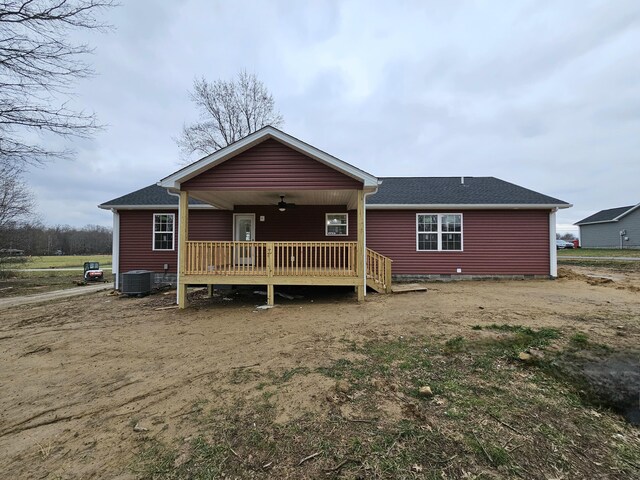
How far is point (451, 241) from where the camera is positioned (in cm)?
1120

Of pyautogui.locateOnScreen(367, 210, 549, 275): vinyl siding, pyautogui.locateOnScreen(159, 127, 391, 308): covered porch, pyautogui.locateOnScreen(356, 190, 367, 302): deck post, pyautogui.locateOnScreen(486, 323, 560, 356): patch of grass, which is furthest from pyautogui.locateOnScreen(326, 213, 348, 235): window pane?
pyautogui.locateOnScreen(486, 323, 560, 356): patch of grass

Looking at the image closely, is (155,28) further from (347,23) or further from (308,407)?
(308,407)

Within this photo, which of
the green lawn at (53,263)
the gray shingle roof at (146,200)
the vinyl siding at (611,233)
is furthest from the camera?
the vinyl siding at (611,233)

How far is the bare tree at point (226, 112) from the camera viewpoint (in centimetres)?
2066

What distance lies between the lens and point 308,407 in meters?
2.82

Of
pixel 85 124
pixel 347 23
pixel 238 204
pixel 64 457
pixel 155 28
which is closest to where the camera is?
pixel 64 457

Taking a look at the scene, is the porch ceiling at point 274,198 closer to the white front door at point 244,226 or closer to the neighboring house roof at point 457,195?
the white front door at point 244,226

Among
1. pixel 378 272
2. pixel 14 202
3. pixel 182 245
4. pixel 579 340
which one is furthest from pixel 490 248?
pixel 14 202

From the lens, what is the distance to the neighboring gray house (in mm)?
26766

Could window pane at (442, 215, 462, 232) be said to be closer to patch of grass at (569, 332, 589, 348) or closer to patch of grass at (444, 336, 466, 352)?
patch of grass at (569, 332, 589, 348)

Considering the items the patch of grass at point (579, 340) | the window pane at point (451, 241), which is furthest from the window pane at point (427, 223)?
the patch of grass at point (579, 340)

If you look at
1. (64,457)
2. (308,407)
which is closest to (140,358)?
(64,457)

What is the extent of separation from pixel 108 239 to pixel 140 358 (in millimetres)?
66707

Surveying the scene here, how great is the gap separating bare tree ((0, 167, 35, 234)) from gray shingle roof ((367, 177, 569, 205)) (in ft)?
64.5
